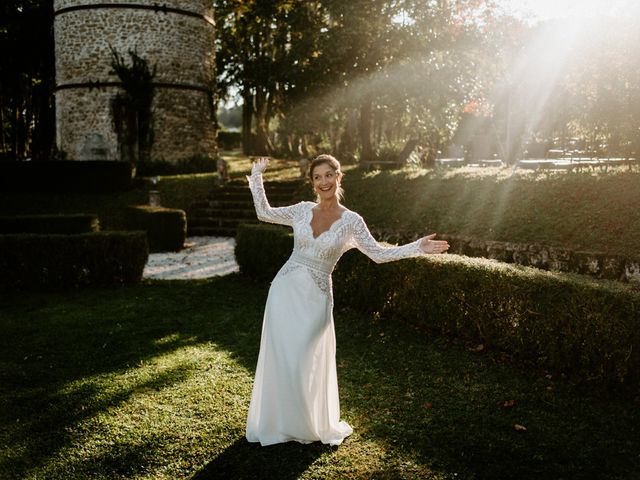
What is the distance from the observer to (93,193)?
61.8ft

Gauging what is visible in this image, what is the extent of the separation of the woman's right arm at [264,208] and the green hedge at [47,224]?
29.5 ft

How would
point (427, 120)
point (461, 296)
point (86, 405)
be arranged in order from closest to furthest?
point (86, 405), point (461, 296), point (427, 120)

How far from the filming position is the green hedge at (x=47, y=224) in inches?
464

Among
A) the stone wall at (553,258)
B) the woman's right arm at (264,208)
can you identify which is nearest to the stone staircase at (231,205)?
the stone wall at (553,258)

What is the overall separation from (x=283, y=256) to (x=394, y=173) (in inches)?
308

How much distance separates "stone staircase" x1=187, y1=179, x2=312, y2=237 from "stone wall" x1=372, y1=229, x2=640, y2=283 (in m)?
6.38

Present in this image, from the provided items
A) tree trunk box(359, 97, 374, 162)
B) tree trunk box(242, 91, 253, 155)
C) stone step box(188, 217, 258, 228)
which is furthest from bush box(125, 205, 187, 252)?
tree trunk box(242, 91, 253, 155)

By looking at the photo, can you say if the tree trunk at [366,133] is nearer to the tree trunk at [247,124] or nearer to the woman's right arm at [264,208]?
the tree trunk at [247,124]

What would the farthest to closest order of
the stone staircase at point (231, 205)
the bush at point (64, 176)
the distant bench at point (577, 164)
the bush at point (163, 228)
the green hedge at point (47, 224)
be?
1. the bush at point (64, 176)
2. the stone staircase at point (231, 205)
3. the bush at point (163, 228)
4. the distant bench at point (577, 164)
5. the green hedge at point (47, 224)

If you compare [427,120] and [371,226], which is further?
[427,120]

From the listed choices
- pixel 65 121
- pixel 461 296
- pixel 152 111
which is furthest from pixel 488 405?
pixel 65 121

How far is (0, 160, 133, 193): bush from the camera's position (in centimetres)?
1875

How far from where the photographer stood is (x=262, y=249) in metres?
10.0

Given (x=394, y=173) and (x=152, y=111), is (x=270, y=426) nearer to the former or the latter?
(x=394, y=173)
